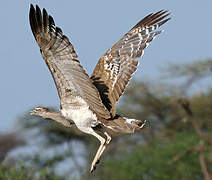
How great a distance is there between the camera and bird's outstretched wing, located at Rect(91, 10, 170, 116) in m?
11.4

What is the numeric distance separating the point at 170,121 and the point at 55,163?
474 inches

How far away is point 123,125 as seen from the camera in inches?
408

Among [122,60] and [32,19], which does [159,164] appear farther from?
[32,19]

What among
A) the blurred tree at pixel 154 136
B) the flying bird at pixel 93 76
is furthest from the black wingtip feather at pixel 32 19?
the blurred tree at pixel 154 136

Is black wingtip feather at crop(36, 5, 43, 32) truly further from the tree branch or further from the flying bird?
the tree branch

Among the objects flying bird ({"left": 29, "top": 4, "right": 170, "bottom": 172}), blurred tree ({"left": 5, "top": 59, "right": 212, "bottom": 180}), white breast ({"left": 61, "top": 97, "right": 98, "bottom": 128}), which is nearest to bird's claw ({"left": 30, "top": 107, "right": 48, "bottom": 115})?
flying bird ({"left": 29, "top": 4, "right": 170, "bottom": 172})

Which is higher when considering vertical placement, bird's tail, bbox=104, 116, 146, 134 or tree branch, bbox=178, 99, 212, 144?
bird's tail, bbox=104, 116, 146, 134

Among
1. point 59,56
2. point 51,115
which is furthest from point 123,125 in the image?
point 59,56

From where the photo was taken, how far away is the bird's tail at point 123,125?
33.7ft

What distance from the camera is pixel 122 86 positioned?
11.4 meters

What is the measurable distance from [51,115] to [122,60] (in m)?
1.69

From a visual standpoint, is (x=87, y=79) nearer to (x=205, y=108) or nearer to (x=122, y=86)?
(x=122, y=86)

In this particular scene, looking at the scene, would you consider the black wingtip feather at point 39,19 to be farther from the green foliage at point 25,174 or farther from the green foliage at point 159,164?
the green foliage at point 159,164

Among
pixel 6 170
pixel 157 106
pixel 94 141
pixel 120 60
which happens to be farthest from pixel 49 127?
pixel 120 60
